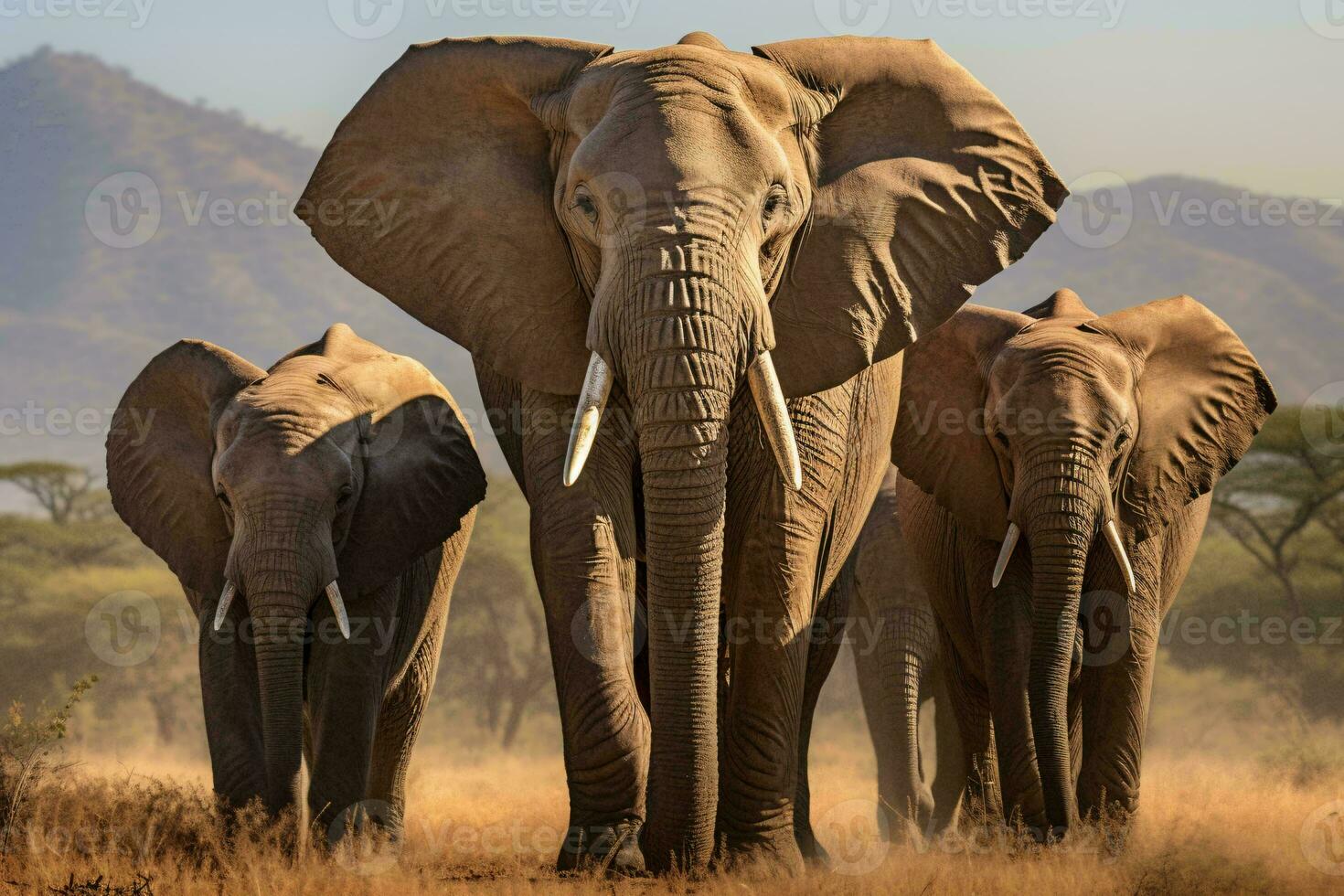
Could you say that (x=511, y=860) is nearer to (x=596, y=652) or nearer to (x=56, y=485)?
(x=596, y=652)

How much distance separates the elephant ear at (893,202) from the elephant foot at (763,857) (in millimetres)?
1659

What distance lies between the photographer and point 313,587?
8156 mm

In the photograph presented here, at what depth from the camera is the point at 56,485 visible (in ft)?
117

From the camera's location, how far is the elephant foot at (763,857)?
7137 millimetres

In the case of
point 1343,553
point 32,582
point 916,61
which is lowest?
point 32,582

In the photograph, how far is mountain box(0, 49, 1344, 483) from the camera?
14238cm

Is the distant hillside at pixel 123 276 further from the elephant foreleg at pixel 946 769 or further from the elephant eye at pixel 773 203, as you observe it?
the elephant eye at pixel 773 203

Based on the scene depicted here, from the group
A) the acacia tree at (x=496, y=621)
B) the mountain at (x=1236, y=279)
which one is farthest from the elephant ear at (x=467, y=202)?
the mountain at (x=1236, y=279)

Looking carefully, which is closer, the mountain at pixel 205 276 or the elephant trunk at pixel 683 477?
the elephant trunk at pixel 683 477

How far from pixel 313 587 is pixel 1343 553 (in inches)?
977

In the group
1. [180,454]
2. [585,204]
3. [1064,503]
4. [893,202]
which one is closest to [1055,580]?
[1064,503]

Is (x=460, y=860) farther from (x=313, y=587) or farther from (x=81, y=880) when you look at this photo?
(x=81, y=880)

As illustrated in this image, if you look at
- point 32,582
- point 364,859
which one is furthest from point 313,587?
point 32,582

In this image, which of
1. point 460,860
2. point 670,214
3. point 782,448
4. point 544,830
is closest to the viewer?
point 670,214
